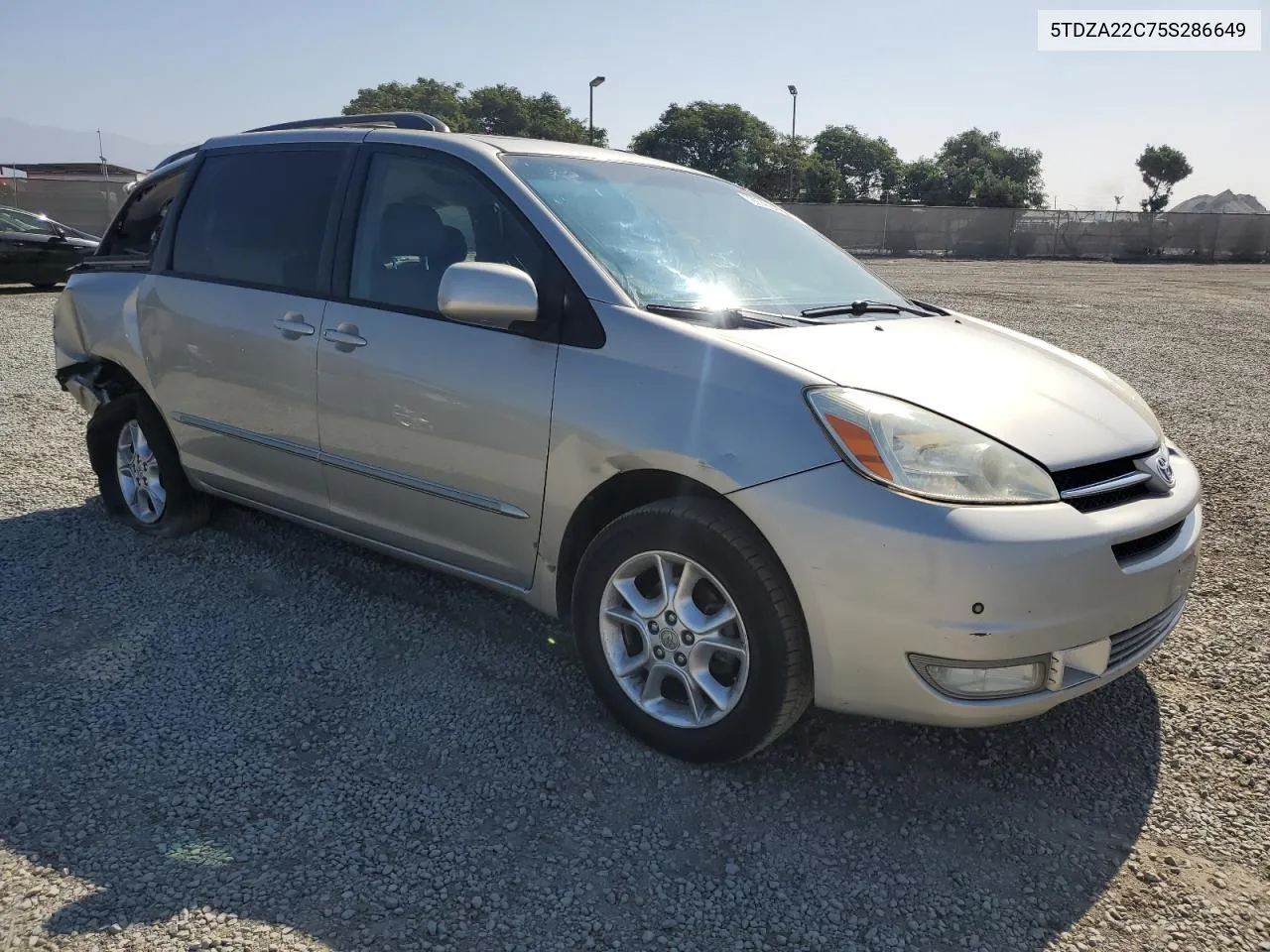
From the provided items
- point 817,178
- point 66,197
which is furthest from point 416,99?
point 66,197

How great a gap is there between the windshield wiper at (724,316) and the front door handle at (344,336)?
3.74 feet

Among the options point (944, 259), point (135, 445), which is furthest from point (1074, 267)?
point (135, 445)

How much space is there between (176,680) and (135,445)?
181 cm

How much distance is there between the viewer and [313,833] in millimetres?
2438

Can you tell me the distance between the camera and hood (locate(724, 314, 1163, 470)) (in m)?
2.51

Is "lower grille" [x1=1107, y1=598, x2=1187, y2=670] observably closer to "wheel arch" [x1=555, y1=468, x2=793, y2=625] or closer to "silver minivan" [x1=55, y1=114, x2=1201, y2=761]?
"silver minivan" [x1=55, y1=114, x2=1201, y2=761]

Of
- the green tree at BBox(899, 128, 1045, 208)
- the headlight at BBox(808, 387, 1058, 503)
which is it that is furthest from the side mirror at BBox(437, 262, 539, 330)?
the green tree at BBox(899, 128, 1045, 208)

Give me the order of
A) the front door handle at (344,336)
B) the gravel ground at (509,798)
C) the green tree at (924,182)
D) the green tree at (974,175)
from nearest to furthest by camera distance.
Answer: the gravel ground at (509,798) < the front door handle at (344,336) < the green tree at (974,175) < the green tree at (924,182)

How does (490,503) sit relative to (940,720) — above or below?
above

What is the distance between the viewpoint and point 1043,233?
36.2 meters

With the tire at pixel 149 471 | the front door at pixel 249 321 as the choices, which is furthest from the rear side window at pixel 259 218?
the tire at pixel 149 471

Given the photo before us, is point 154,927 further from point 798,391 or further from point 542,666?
point 798,391

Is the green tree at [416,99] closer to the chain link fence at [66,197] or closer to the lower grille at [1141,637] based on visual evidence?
the chain link fence at [66,197]

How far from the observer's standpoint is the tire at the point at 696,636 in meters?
2.49
